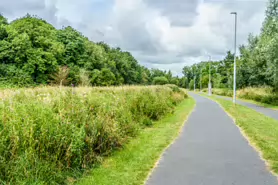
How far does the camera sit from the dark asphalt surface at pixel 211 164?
516cm

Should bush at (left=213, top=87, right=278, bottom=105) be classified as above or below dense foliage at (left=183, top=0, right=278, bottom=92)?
below

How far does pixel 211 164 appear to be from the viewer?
621cm

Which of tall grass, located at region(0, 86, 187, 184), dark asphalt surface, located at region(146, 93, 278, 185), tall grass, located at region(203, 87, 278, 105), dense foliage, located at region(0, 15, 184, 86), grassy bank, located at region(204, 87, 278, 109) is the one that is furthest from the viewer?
dense foliage, located at region(0, 15, 184, 86)

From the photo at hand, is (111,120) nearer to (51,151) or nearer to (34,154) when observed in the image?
(51,151)

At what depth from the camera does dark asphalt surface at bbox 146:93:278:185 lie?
516 centimetres

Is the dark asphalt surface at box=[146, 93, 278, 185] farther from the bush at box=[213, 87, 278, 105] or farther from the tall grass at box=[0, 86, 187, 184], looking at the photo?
the bush at box=[213, 87, 278, 105]

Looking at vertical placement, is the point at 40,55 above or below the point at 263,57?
above

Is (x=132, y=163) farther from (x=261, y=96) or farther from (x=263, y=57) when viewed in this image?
(x=261, y=96)

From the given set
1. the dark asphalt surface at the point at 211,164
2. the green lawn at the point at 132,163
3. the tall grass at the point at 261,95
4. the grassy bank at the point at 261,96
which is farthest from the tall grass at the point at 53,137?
the tall grass at the point at 261,95

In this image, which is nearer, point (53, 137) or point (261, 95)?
point (53, 137)

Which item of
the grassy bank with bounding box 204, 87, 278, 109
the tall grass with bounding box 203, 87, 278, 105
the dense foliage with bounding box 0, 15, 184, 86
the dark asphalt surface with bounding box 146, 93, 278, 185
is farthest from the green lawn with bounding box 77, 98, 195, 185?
the tall grass with bounding box 203, 87, 278, 105

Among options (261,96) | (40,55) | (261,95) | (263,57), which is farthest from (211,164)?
(40,55)

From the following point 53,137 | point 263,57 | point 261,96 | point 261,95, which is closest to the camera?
point 53,137

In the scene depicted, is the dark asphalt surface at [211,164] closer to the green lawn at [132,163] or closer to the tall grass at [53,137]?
the green lawn at [132,163]
